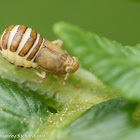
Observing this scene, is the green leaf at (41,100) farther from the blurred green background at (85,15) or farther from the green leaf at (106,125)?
the blurred green background at (85,15)

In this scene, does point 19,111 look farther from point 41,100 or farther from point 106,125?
point 106,125

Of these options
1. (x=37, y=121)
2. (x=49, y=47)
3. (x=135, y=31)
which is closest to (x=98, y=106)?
(x=37, y=121)

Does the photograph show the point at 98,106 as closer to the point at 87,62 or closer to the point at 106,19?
the point at 87,62

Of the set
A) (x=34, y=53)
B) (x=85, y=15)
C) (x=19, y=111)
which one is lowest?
(x=19, y=111)

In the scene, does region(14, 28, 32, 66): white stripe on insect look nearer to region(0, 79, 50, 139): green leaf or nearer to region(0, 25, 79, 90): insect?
region(0, 25, 79, 90): insect

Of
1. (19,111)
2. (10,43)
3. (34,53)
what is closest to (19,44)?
(10,43)

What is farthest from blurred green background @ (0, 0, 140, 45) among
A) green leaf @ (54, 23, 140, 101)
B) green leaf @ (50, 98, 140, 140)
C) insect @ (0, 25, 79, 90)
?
green leaf @ (54, 23, 140, 101)
